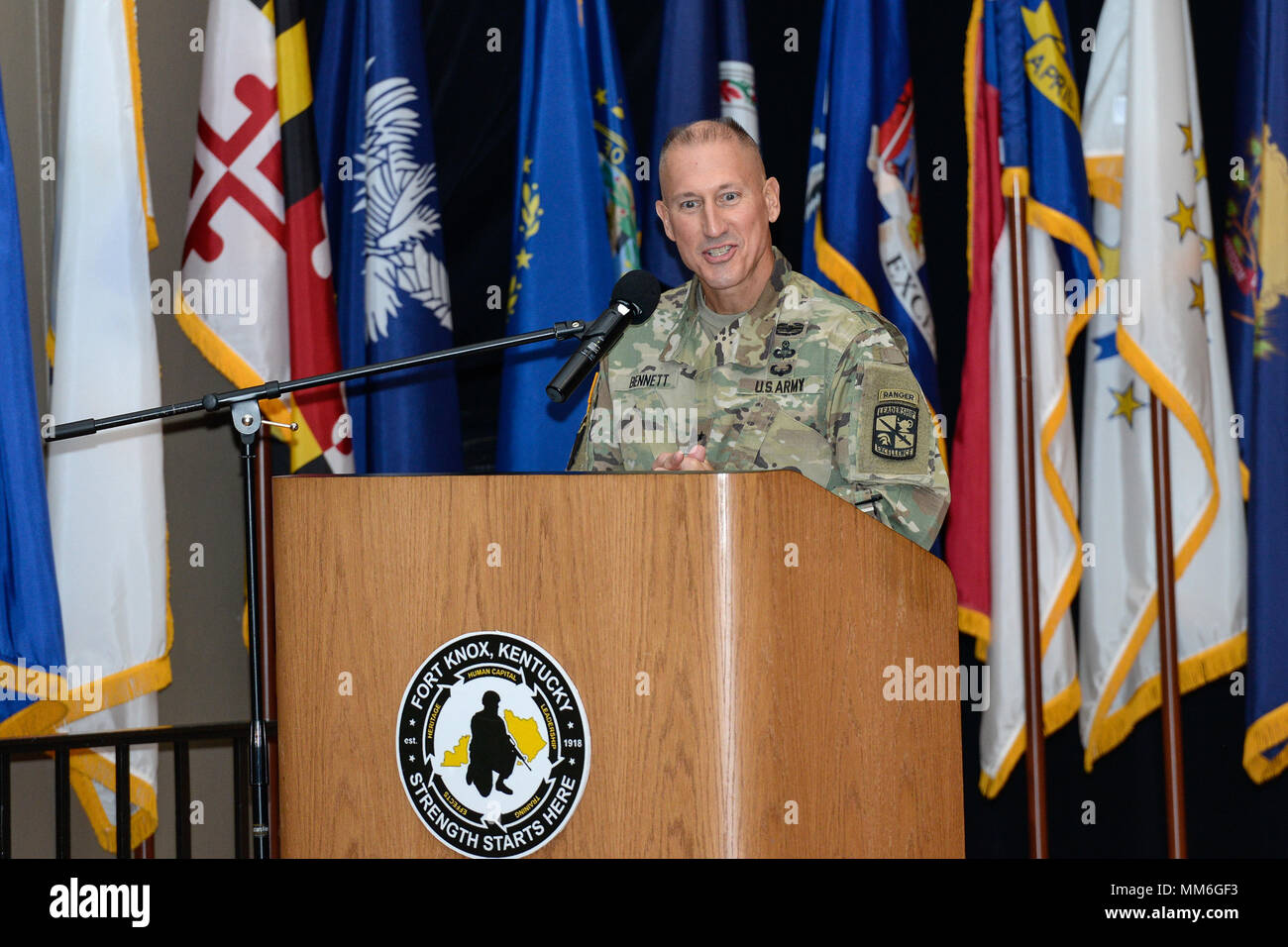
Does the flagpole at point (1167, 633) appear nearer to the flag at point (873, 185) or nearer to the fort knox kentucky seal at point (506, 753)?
the flag at point (873, 185)

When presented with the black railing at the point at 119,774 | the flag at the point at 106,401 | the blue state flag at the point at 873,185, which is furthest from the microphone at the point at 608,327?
the flag at the point at 106,401

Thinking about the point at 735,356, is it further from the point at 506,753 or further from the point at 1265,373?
Result: the point at 1265,373

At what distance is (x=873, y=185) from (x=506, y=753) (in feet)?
7.43

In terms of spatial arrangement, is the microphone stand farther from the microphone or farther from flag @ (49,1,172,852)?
flag @ (49,1,172,852)

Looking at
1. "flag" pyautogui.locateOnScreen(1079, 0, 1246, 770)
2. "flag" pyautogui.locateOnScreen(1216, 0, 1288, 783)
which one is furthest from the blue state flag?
"flag" pyautogui.locateOnScreen(1216, 0, 1288, 783)

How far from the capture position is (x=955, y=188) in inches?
136

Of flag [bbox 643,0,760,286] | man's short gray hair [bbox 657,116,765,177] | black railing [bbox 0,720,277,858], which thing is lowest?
black railing [bbox 0,720,277,858]

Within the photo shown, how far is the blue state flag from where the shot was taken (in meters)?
A: 3.15

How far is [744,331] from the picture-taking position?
89.0 inches

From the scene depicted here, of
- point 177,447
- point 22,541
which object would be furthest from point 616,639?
point 177,447

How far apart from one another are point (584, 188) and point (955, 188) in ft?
3.52

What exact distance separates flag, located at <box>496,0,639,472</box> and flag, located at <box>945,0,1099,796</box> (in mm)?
946

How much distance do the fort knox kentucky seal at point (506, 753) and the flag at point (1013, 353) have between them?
6.64 feet
